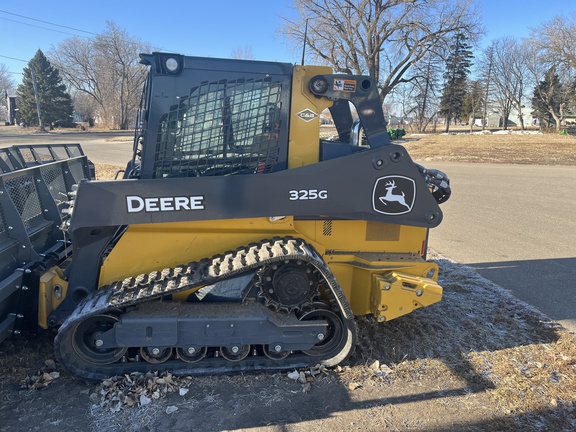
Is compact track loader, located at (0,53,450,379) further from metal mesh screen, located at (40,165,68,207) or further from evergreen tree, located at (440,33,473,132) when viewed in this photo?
evergreen tree, located at (440,33,473,132)

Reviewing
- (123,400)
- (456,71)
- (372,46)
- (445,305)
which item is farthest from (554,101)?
(123,400)

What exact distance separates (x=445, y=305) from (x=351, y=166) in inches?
99.8

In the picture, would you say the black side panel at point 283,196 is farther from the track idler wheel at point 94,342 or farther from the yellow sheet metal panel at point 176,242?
the track idler wheel at point 94,342

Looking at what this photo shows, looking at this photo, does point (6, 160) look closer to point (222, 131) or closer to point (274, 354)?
point (222, 131)

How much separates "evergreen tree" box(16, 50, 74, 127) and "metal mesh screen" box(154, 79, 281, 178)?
57223mm

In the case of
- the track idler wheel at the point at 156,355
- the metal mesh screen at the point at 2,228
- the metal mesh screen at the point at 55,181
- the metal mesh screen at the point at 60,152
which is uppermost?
the metal mesh screen at the point at 60,152

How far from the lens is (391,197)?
3.59 m

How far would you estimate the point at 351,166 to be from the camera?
11.3 ft

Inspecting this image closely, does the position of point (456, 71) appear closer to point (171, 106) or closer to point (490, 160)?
point (490, 160)

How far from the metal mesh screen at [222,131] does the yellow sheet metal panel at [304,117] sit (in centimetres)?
13

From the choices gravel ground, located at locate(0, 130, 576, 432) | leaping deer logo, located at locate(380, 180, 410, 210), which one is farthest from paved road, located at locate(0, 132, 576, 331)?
leaping deer logo, located at locate(380, 180, 410, 210)

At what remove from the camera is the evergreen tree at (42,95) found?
2053 inches

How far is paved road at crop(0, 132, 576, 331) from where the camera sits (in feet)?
18.7

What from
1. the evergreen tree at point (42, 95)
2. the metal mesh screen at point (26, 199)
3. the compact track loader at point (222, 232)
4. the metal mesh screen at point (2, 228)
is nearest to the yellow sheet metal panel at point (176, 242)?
the compact track loader at point (222, 232)
